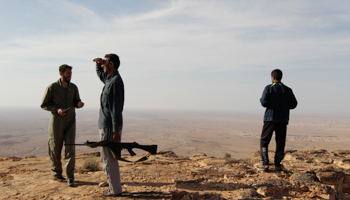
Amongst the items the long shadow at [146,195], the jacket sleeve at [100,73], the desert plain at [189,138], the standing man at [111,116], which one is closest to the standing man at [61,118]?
the jacket sleeve at [100,73]

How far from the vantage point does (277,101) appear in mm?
4688

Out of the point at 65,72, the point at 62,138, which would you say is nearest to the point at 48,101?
the point at 65,72

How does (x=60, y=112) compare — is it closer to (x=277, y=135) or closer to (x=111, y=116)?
(x=111, y=116)

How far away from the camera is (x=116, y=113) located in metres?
3.17

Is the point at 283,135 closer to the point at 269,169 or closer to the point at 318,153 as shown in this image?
the point at 269,169

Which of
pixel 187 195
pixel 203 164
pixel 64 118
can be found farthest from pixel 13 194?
pixel 203 164

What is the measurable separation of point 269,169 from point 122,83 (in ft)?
11.8

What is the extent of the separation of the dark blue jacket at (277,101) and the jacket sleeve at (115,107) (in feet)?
9.39

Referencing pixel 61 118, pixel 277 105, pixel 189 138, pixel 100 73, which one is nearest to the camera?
pixel 100 73

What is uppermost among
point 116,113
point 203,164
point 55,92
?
point 55,92

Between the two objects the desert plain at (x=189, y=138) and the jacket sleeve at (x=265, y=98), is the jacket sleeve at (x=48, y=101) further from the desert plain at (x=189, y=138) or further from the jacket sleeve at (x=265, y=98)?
the jacket sleeve at (x=265, y=98)

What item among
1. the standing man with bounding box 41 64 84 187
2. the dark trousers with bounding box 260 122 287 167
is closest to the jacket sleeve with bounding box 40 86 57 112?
the standing man with bounding box 41 64 84 187

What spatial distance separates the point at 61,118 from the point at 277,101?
13.1 feet

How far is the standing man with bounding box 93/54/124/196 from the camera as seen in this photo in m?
3.21
